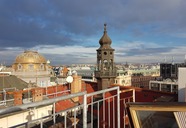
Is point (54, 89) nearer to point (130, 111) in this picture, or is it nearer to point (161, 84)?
point (130, 111)

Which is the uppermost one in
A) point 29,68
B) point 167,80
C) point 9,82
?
point 29,68

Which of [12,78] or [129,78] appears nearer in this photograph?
[12,78]

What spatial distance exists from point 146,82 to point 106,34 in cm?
9116

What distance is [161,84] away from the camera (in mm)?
65500

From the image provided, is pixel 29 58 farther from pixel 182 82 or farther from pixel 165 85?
pixel 165 85

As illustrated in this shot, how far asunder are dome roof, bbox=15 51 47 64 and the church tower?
2729 centimetres

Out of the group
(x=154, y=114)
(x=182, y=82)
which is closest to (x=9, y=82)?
(x=182, y=82)

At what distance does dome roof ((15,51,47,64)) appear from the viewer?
40688 millimetres

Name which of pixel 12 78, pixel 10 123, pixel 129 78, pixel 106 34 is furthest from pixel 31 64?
pixel 129 78

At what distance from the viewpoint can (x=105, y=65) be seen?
648 inches

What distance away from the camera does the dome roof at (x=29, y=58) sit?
40688 millimetres

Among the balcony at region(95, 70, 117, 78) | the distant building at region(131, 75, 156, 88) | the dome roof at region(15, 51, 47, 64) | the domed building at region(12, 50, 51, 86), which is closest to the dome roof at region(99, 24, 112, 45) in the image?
the balcony at region(95, 70, 117, 78)

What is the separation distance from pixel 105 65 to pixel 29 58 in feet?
91.2

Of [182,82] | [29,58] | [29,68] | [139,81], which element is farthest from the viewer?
[139,81]
